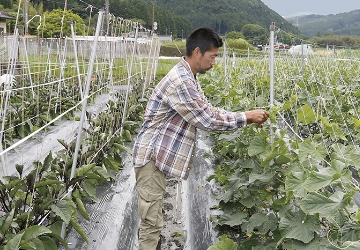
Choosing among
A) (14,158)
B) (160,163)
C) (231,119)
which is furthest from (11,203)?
(14,158)

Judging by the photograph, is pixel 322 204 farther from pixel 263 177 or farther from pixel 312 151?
pixel 263 177

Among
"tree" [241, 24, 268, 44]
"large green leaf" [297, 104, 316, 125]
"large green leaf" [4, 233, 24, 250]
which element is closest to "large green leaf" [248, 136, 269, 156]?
"large green leaf" [297, 104, 316, 125]

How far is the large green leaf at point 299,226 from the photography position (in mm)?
2141

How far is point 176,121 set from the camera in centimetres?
302

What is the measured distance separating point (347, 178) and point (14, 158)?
4.34 meters

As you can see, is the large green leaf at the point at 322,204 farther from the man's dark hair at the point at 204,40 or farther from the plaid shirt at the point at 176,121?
the man's dark hair at the point at 204,40

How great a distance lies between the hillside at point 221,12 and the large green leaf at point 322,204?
56.4 m

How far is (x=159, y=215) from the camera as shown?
3.24m

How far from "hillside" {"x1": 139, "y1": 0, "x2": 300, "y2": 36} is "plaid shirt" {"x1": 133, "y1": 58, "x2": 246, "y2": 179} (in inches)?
2174

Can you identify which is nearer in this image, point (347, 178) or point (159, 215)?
point (347, 178)

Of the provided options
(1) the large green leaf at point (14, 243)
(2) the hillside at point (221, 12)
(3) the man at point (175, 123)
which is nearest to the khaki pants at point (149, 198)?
(3) the man at point (175, 123)

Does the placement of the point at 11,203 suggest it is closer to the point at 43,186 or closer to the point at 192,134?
the point at 43,186

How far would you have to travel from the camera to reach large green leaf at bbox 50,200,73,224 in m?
2.81

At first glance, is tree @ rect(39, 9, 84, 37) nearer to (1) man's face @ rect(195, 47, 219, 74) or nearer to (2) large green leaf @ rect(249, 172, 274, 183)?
(1) man's face @ rect(195, 47, 219, 74)
